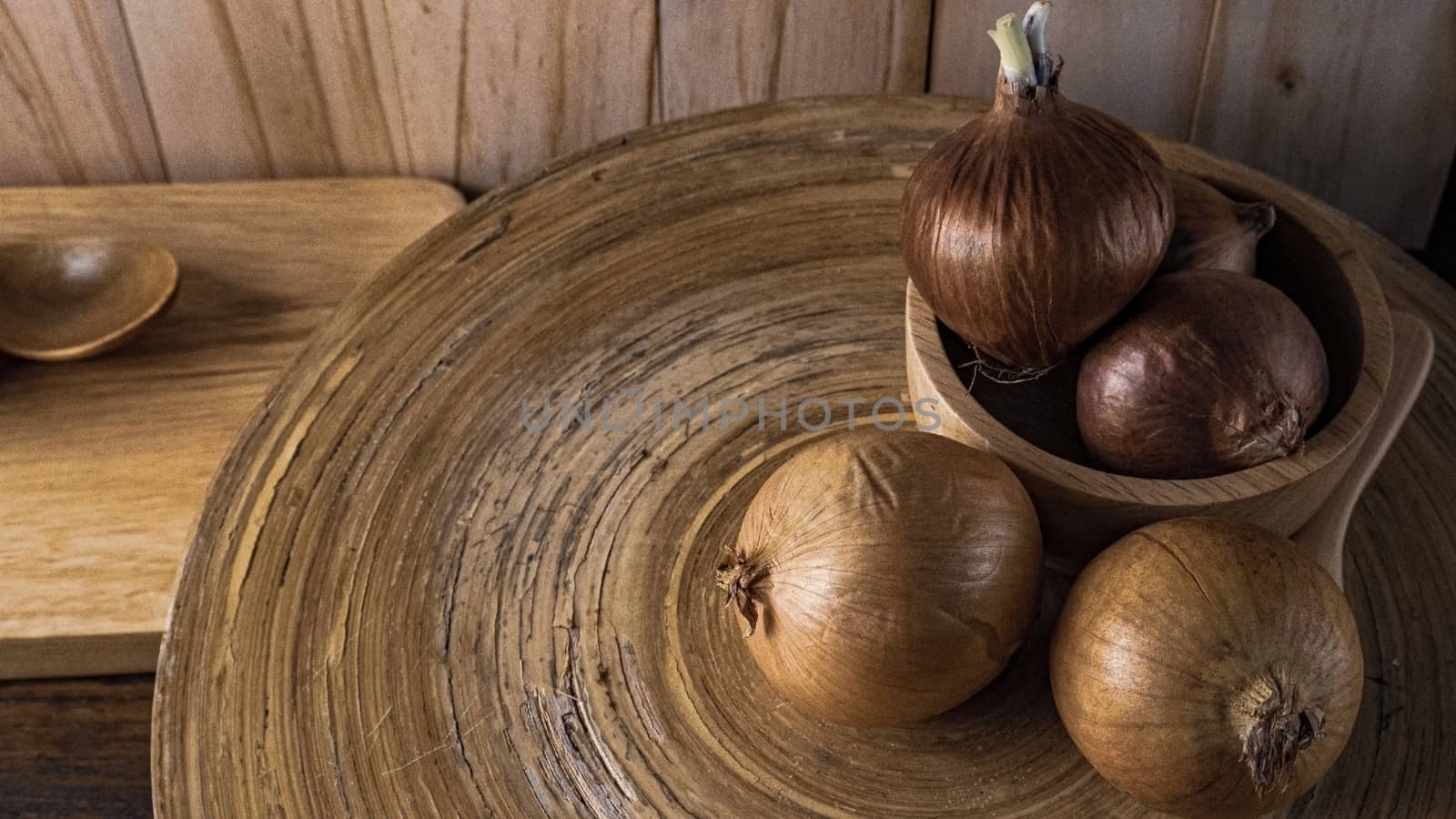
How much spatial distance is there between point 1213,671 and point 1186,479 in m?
0.11

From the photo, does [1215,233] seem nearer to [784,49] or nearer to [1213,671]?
[1213,671]

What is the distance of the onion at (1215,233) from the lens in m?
0.64

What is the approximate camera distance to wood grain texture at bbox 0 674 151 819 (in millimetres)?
895

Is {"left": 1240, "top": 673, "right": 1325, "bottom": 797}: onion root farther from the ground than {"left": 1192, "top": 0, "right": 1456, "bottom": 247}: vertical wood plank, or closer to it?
closer to it

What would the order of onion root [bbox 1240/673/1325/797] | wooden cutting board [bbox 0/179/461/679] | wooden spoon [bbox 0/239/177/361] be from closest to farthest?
onion root [bbox 1240/673/1325/797] → wooden cutting board [bbox 0/179/461/679] → wooden spoon [bbox 0/239/177/361]

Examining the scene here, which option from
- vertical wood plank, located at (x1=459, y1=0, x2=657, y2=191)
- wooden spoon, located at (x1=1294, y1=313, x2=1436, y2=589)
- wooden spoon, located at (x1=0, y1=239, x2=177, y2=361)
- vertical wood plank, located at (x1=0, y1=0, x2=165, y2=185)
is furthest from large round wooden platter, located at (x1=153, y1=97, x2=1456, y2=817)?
vertical wood plank, located at (x1=0, y1=0, x2=165, y2=185)

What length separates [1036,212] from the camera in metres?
0.56

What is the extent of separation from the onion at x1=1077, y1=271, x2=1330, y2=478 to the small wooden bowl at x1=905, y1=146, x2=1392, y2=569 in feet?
0.05

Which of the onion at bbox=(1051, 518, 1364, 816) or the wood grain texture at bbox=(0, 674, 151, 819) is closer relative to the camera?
the onion at bbox=(1051, 518, 1364, 816)

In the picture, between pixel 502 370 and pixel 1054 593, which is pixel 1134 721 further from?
pixel 502 370

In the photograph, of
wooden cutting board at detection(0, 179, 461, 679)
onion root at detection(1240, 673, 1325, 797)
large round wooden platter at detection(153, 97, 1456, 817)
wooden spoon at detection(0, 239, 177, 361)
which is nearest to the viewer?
onion root at detection(1240, 673, 1325, 797)

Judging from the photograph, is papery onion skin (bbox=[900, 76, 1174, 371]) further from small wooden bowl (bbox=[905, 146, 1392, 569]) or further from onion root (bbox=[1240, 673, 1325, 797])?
onion root (bbox=[1240, 673, 1325, 797])

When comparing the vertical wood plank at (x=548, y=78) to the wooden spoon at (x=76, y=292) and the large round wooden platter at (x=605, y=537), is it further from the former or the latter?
the wooden spoon at (x=76, y=292)

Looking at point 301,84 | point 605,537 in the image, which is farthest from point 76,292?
point 605,537
